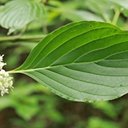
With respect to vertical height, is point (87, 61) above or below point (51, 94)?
above

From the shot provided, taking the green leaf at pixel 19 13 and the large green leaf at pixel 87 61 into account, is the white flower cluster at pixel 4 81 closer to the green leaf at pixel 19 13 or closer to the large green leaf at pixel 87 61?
the large green leaf at pixel 87 61

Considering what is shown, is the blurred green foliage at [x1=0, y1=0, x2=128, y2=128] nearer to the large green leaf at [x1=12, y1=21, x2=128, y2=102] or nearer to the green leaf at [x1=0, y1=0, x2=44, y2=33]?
the green leaf at [x1=0, y1=0, x2=44, y2=33]

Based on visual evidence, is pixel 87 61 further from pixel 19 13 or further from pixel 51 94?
pixel 51 94

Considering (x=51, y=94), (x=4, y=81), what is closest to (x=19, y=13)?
(x=4, y=81)

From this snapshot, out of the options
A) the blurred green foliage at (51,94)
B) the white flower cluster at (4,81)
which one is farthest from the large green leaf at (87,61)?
the blurred green foliage at (51,94)

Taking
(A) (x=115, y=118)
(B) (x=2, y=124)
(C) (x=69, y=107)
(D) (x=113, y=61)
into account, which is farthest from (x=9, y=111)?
(D) (x=113, y=61)

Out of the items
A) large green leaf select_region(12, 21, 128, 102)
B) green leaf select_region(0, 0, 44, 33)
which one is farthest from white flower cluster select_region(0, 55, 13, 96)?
green leaf select_region(0, 0, 44, 33)
